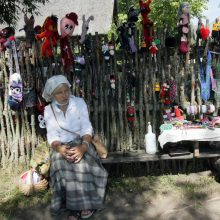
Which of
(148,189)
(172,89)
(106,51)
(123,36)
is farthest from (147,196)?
(123,36)

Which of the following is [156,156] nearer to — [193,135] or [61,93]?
[193,135]

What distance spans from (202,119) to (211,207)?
1324mm

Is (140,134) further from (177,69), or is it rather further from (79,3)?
(79,3)

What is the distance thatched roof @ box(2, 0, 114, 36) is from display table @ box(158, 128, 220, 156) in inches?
439

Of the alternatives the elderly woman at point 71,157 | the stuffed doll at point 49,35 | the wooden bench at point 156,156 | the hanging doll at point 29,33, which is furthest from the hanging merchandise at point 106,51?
the wooden bench at point 156,156

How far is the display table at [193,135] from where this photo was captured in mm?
4066

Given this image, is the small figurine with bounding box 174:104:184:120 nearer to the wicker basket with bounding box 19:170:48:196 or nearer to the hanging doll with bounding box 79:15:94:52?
the hanging doll with bounding box 79:15:94:52

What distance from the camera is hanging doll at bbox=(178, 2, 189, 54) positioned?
4.24 meters

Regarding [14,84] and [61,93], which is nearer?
[61,93]

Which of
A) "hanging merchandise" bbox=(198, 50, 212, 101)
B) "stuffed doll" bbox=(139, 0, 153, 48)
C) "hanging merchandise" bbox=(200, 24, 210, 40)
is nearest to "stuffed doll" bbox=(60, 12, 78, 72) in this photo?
"stuffed doll" bbox=(139, 0, 153, 48)

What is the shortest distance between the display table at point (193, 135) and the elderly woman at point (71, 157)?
0.98 meters

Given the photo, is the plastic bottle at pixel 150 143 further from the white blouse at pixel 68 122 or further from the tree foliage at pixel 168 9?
the tree foliage at pixel 168 9

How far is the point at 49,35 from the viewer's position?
14.1 feet

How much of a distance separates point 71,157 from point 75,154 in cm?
6
